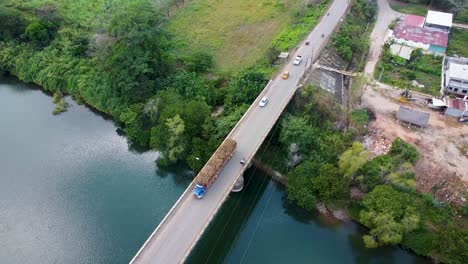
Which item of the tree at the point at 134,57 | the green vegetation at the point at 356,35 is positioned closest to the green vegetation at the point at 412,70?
the green vegetation at the point at 356,35

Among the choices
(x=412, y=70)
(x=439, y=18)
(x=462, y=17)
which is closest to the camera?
(x=412, y=70)

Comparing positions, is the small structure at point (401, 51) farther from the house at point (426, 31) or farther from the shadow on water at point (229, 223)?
the shadow on water at point (229, 223)

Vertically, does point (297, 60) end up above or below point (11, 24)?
below

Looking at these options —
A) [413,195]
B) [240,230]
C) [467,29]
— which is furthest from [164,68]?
[467,29]

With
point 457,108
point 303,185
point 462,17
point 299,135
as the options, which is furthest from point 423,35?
point 303,185

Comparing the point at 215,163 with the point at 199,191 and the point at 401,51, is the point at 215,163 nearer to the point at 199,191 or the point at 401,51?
the point at 199,191

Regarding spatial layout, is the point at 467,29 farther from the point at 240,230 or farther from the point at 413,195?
the point at 240,230
